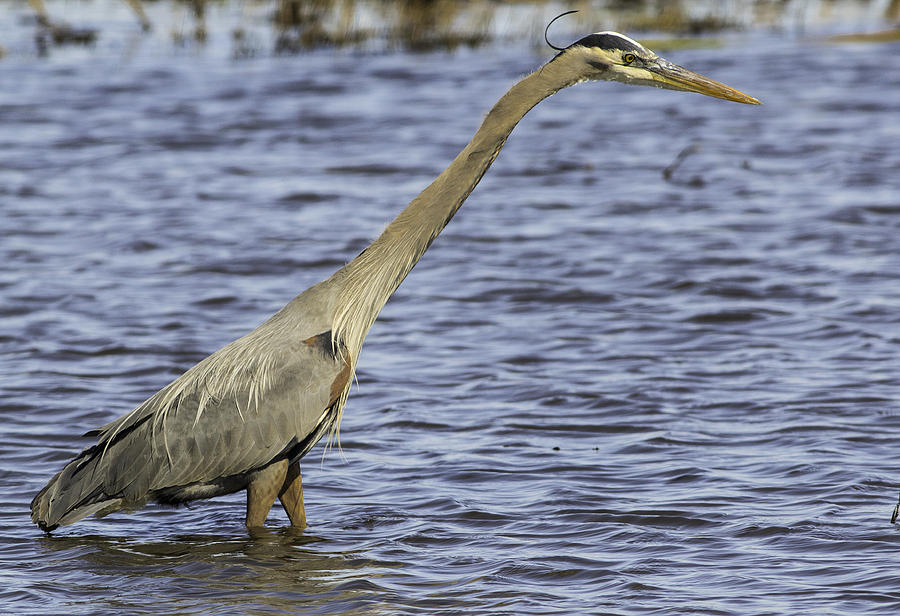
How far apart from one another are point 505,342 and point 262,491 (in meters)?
3.42

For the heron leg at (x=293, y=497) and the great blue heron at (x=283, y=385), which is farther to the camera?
the heron leg at (x=293, y=497)

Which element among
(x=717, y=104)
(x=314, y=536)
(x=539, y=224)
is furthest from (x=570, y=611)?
(x=717, y=104)

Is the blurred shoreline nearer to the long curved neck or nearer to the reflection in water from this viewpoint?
the long curved neck

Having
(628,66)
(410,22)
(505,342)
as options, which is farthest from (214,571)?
(410,22)

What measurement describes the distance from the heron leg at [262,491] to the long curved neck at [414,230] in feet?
1.95

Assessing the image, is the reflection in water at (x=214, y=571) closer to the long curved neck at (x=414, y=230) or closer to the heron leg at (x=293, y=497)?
the heron leg at (x=293, y=497)

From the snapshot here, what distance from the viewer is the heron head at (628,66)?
17.8 ft

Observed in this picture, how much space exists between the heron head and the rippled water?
1973 mm

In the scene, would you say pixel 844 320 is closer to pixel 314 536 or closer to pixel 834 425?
pixel 834 425

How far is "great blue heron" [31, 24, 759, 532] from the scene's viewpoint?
18.2ft

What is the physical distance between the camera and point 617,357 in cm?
842

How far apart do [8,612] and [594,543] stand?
2501 millimetres

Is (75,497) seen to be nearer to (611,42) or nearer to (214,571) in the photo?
(214,571)

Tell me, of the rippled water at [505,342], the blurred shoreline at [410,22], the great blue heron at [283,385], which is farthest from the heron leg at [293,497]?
the blurred shoreline at [410,22]
